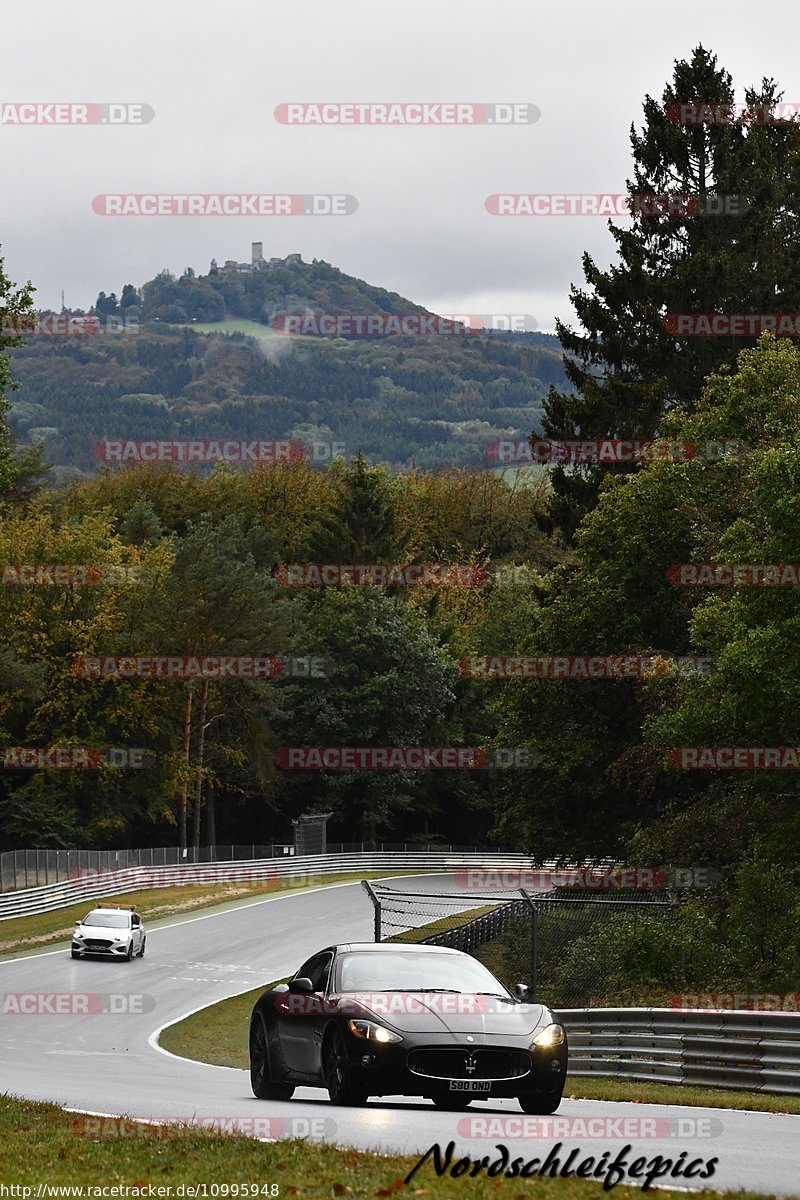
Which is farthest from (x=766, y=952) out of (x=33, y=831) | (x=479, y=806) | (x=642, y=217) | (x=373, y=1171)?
(x=479, y=806)

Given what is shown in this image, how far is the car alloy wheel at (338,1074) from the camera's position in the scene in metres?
12.9

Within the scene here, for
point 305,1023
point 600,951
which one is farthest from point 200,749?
point 305,1023

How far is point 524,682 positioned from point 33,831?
1489 inches

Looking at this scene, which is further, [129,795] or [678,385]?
[129,795]

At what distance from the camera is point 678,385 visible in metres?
49.9

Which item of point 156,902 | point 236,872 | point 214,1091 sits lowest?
point 236,872

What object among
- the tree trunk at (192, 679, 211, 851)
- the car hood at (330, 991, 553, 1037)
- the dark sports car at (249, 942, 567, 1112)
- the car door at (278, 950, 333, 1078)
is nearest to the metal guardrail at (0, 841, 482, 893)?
the tree trunk at (192, 679, 211, 851)

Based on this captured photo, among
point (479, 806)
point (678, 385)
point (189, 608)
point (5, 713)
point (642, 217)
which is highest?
point (642, 217)

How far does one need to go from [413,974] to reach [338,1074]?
1185mm

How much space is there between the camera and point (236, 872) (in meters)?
70.4

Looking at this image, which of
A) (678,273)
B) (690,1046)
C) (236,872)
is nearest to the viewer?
(690,1046)

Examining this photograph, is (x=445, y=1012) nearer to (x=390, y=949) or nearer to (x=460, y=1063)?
(x=460, y=1063)

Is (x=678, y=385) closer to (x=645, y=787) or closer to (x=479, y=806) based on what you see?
(x=645, y=787)

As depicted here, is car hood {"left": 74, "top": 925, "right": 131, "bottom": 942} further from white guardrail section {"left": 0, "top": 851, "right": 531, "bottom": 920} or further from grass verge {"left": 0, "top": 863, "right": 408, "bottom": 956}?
white guardrail section {"left": 0, "top": 851, "right": 531, "bottom": 920}
